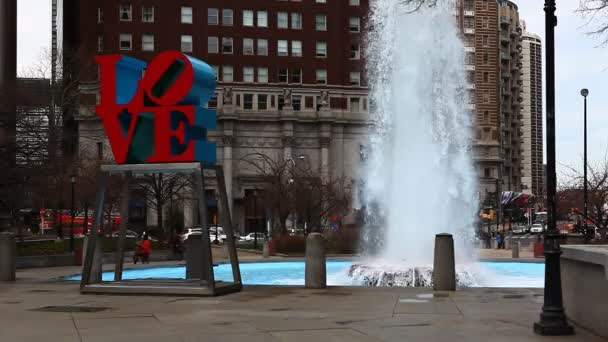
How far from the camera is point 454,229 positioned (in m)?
30.3

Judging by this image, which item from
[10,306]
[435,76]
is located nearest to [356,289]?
[10,306]

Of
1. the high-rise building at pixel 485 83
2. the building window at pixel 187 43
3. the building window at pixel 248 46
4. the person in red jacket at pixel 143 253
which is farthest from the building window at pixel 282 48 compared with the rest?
the person in red jacket at pixel 143 253

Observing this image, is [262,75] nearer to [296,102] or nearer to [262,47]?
[262,47]

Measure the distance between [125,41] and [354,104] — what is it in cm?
3027

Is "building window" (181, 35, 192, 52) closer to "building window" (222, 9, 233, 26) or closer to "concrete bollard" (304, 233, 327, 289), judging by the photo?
"building window" (222, 9, 233, 26)

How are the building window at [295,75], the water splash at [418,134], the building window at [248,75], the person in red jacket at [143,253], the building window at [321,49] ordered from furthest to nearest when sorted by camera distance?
the building window at [321,49], the building window at [295,75], the building window at [248,75], the person in red jacket at [143,253], the water splash at [418,134]

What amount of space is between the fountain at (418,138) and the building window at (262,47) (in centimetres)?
6605

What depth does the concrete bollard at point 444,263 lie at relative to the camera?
58.3 feet

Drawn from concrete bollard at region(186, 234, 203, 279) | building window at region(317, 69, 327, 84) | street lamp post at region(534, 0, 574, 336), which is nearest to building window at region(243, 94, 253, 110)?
building window at region(317, 69, 327, 84)

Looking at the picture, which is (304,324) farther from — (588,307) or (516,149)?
(516,149)

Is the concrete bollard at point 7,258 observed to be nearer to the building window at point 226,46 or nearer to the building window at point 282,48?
the building window at point 226,46

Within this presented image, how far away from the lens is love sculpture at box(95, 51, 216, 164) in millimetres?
16938

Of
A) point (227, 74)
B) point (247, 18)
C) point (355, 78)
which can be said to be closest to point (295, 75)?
point (355, 78)

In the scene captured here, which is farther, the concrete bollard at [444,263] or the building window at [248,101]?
the building window at [248,101]
